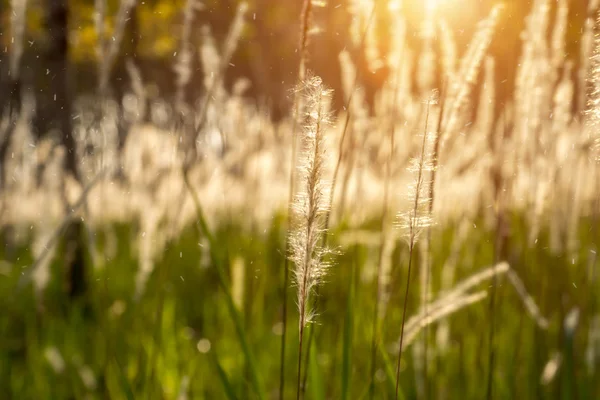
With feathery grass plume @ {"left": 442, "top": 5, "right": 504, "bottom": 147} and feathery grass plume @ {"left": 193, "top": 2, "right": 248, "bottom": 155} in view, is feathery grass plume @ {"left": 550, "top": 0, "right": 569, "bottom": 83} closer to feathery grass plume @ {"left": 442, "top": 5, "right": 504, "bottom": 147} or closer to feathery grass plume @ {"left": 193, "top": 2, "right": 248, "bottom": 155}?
feathery grass plume @ {"left": 442, "top": 5, "right": 504, "bottom": 147}

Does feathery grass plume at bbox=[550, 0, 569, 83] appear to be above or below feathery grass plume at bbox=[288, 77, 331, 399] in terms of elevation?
above

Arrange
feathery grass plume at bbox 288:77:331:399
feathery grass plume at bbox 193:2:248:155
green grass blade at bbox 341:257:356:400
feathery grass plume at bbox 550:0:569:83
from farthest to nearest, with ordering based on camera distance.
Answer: feathery grass plume at bbox 550:0:569:83, feathery grass plume at bbox 193:2:248:155, green grass blade at bbox 341:257:356:400, feathery grass plume at bbox 288:77:331:399

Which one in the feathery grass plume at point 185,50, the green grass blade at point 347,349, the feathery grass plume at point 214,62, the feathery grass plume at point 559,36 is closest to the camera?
the green grass blade at point 347,349

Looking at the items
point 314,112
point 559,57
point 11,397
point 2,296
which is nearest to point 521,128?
point 559,57

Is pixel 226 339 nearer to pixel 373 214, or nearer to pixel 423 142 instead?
pixel 423 142

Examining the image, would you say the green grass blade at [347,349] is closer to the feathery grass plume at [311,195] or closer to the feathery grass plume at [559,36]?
the feathery grass plume at [311,195]

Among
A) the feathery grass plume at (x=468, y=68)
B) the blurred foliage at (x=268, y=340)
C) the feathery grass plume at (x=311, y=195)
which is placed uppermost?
the feathery grass plume at (x=468, y=68)

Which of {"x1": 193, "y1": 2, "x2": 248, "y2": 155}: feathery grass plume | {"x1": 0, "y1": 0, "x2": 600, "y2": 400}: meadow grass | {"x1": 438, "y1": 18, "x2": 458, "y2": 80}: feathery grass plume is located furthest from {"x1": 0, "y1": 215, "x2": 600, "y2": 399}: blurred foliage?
{"x1": 438, "y1": 18, "x2": 458, "y2": 80}: feathery grass plume

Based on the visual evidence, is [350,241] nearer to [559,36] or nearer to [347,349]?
[559,36]

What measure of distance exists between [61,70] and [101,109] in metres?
2.42

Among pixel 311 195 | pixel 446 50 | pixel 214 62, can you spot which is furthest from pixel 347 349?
pixel 214 62

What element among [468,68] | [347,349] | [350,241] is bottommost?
[347,349]

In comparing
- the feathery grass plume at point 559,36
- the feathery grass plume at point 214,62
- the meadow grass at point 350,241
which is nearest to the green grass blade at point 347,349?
the meadow grass at point 350,241

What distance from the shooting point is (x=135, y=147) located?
2367mm
